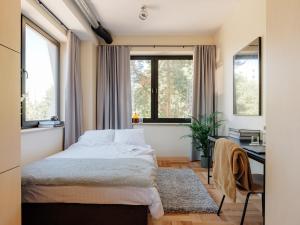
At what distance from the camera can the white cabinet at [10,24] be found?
1482 millimetres

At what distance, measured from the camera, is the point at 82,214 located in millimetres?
2066

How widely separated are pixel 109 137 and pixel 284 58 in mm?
3198

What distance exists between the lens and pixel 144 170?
233 cm

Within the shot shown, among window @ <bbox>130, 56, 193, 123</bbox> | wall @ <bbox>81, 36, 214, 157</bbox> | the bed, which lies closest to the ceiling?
wall @ <bbox>81, 36, 214, 157</bbox>

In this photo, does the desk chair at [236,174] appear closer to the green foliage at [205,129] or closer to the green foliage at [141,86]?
the green foliage at [205,129]

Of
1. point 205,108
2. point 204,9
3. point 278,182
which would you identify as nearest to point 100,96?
point 205,108

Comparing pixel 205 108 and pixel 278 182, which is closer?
pixel 278 182

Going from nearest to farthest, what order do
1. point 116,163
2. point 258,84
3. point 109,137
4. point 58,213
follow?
point 58,213
point 116,163
point 258,84
point 109,137

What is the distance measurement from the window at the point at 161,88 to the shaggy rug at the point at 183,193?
148 centimetres

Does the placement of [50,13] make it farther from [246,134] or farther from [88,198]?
[246,134]

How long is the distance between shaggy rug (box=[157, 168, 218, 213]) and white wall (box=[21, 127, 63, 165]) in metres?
1.66

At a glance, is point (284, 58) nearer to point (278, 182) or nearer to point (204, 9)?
point (278, 182)

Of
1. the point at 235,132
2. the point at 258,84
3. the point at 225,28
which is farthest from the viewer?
the point at 225,28

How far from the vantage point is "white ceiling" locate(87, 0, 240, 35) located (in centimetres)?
352
